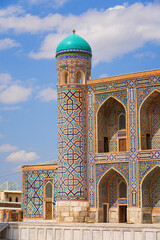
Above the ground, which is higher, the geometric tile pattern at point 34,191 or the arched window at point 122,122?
the arched window at point 122,122

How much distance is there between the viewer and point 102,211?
23938 millimetres

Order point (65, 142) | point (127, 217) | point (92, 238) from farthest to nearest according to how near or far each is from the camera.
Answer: point (65, 142)
point (127, 217)
point (92, 238)

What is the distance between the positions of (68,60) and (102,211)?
293 inches

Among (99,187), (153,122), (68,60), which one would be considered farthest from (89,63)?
(99,187)

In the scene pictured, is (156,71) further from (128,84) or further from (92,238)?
(92,238)

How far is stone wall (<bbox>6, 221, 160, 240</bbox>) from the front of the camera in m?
19.1

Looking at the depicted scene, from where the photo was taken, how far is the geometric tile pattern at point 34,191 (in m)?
26.2

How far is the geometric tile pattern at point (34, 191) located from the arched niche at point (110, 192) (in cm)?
293

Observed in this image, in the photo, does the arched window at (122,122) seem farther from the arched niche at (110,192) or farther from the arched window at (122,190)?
the arched window at (122,190)

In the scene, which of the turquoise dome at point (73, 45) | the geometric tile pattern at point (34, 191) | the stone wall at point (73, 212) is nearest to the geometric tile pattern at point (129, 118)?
the stone wall at point (73, 212)

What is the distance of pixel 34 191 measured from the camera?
87.2 ft

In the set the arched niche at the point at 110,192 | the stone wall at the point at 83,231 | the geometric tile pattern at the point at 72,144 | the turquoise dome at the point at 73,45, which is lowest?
the stone wall at the point at 83,231

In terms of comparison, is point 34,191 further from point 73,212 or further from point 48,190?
point 73,212

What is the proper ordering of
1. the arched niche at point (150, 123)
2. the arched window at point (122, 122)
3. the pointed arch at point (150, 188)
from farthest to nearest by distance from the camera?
1. the arched window at point (122, 122)
2. the arched niche at point (150, 123)
3. the pointed arch at point (150, 188)
